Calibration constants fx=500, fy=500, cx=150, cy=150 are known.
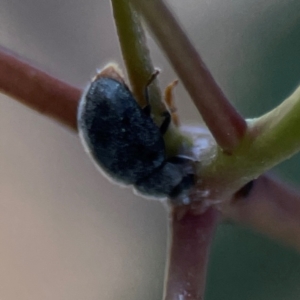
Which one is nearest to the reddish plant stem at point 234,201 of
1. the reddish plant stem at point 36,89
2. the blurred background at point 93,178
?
the reddish plant stem at point 36,89

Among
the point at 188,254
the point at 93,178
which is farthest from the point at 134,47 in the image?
the point at 93,178

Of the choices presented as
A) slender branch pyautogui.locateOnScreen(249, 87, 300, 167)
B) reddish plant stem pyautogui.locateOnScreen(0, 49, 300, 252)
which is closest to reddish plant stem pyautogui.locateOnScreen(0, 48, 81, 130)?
reddish plant stem pyautogui.locateOnScreen(0, 49, 300, 252)

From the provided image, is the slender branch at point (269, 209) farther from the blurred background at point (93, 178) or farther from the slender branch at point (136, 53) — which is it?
the blurred background at point (93, 178)

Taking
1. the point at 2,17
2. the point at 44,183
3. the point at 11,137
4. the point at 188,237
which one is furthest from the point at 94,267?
the point at 188,237

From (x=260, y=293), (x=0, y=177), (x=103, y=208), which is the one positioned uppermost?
(x=0, y=177)

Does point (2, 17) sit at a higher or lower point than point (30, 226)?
higher

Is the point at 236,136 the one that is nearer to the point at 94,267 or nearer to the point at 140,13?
the point at 140,13
